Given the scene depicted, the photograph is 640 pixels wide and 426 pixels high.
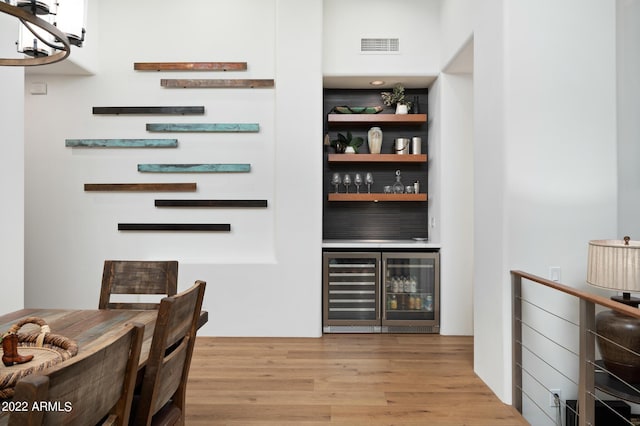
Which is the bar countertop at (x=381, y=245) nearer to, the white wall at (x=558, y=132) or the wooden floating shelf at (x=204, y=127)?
the wooden floating shelf at (x=204, y=127)

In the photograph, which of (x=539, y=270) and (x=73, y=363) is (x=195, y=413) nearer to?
(x=73, y=363)

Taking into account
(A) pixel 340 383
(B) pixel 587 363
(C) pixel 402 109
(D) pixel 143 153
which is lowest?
(A) pixel 340 383

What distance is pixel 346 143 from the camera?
4.59m

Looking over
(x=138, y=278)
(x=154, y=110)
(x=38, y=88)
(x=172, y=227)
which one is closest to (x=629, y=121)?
(x=138, y=278)

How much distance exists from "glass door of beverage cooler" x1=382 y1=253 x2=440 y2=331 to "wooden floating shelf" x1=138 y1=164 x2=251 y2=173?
1686 mm

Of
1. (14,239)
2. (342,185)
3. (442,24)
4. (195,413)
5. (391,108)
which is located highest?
(442,24)

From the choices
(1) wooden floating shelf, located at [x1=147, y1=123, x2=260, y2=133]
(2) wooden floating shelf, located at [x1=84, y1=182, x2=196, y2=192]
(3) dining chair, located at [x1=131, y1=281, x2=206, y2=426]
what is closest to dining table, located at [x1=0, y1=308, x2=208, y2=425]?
(3) dining chair, located at [x1=131, y1=281, x2=206, y2=426]

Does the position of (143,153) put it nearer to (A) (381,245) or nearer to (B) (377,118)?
(B) (377,118)

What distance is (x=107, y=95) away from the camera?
14.1ft

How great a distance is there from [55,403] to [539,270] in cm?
266

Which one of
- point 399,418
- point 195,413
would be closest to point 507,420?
point 399,418

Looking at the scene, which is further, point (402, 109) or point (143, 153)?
point (402, 109)

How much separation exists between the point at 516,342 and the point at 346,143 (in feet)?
8.73

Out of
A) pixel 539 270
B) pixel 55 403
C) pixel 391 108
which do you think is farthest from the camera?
pixel 391 108
